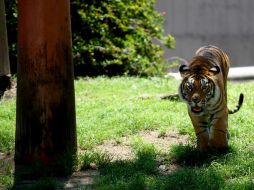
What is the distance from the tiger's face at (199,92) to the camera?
6211 mm

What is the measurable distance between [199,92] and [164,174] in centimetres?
91

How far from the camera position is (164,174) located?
20.0ft

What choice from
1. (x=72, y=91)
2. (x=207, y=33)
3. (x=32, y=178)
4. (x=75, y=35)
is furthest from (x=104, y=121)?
(x=207, y=33)

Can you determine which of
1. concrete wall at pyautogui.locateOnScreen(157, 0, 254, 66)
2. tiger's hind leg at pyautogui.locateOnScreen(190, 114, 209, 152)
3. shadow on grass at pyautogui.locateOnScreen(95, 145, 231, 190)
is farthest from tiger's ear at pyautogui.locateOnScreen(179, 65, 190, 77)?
concrete wall at pyautogui.locateOnScreen(157, 0, 254, 66)

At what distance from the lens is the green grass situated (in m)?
5.68

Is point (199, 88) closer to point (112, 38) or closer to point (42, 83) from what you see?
point (42, 83)

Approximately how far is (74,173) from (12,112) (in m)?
3.26

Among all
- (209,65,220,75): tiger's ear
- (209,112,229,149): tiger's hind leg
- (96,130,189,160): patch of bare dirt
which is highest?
(209,65,220,75): tiger's ear

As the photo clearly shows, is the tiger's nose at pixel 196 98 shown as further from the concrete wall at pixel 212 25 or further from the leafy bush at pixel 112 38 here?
the concrete wall at pixel 212 25

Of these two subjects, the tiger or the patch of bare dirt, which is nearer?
the tiger

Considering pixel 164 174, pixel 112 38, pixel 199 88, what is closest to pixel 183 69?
pixel 199 88

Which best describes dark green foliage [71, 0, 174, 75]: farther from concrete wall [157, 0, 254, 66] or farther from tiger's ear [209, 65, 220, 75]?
tiger's ear [209, 65, 220, 75]

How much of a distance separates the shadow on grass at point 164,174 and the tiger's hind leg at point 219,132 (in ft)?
0.37

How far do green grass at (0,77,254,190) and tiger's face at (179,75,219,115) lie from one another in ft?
1.84
